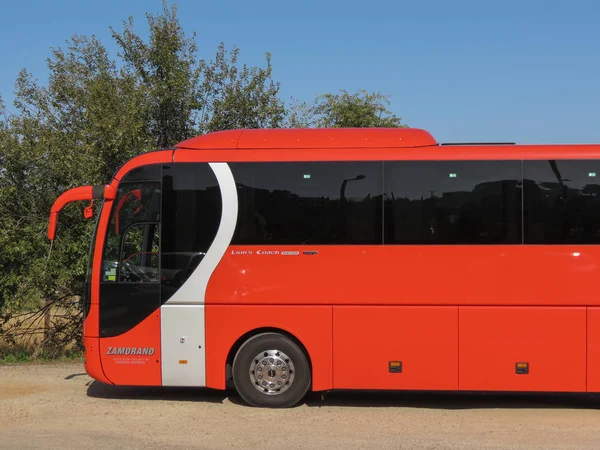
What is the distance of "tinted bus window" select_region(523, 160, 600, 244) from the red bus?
0.02 metres

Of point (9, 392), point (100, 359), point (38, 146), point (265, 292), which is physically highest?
point (38, 146)

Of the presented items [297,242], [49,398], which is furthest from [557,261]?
[49,398]

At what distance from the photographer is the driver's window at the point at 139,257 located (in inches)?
294

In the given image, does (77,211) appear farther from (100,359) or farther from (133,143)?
(100,359)

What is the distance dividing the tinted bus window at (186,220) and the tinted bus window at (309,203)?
36cm

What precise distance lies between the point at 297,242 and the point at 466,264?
2.04 m

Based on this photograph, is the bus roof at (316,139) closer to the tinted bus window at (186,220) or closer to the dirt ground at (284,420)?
the tinted bus window at (186,220)

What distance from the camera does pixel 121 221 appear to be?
7566 mm

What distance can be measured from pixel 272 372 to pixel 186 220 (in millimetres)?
2172

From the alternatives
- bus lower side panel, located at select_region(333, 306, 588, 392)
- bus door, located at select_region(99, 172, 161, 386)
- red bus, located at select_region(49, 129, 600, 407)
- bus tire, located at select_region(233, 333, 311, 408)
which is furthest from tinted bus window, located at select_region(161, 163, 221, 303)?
bus lower side panel, located at select_region(333, 306, 588, 392)

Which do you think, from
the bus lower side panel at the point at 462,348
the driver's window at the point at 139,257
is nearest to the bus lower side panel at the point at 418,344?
the bus lower side panel at the point at 462,348

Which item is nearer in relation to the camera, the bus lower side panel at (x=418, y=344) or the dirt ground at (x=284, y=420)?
the dirt ground at (x=284, y=420)

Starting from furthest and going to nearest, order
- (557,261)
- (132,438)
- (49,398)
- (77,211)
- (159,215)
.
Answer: (77,211), (49,398), (159,215), (557,261), (132,438)

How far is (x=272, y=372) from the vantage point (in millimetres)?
7395
